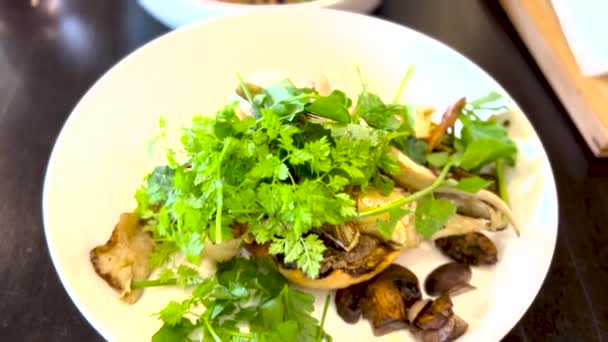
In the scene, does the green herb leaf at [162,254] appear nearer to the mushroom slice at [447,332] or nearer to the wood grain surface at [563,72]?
the mushroom slice at [447,332]

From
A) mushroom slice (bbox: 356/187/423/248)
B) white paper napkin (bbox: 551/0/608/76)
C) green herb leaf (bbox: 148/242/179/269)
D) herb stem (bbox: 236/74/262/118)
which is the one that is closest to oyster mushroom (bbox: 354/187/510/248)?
mushroom slice (bbox: 356/187/423/248)

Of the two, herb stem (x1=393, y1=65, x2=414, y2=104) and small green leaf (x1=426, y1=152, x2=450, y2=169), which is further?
herb stem (x1=393, y1=65, x2=414, y2=104)

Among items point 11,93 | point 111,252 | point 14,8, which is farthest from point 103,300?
point 14,8

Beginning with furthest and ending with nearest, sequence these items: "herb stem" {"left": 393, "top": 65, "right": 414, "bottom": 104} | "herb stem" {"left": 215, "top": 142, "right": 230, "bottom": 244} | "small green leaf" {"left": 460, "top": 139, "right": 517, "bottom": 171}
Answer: "herb stem" {"left": 393, "top": 65, "right": 414, "bottom": 104}
"small green leaf" {"left": 460, "top": 139, "right": 517, "bottom": 171}
"herb stem" {"left": 215, "top": 142, "right": 230, "bottom": 244}

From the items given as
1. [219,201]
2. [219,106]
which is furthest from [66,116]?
[219,201]

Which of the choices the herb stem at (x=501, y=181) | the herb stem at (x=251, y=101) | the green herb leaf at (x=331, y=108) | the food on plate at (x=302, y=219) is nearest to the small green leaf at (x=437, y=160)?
the food on plate at (x=302, y=219)

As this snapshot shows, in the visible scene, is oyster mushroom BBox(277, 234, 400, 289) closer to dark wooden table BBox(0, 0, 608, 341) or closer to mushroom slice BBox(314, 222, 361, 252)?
mushroom slice BBox(314, 222, 361, 252)

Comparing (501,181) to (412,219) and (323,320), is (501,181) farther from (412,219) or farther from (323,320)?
(323,320)
